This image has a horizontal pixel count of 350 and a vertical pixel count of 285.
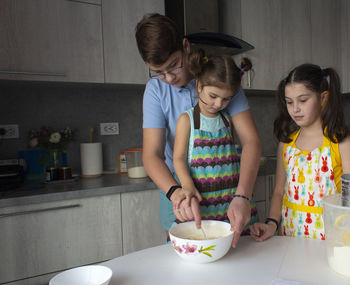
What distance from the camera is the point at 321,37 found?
2.63 metres

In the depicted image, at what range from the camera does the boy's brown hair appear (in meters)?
1.01

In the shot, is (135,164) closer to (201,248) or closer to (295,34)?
(201,248)

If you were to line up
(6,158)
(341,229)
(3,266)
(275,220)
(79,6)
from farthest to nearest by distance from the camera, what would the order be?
(6,158) < (79,6) < (3,266) < (275,220) < (341,229)

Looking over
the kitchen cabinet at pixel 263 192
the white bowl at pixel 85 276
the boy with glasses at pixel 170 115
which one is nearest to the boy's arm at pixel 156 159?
the boy with glasses at pixel 170 115

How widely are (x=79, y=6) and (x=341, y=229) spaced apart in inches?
68.1

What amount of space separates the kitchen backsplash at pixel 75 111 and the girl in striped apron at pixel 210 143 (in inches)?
42.3

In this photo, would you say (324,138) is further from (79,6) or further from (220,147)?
(79,6)

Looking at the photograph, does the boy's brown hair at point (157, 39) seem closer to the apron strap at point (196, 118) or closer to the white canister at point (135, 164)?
the apron strap at point (196, 118)

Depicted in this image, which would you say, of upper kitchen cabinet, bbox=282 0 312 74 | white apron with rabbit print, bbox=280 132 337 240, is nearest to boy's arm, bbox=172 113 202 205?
white apron with rabbit print, bbox=280 132 337 240

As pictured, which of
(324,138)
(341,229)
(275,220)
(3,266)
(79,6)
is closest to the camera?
(341,229)

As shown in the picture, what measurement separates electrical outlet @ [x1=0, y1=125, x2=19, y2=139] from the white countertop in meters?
1.47

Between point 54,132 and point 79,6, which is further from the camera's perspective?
point 54,132

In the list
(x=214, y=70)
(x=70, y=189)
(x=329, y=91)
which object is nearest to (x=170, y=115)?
(x=214, y=70)

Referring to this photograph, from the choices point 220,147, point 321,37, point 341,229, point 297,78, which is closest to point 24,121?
point 220,147
